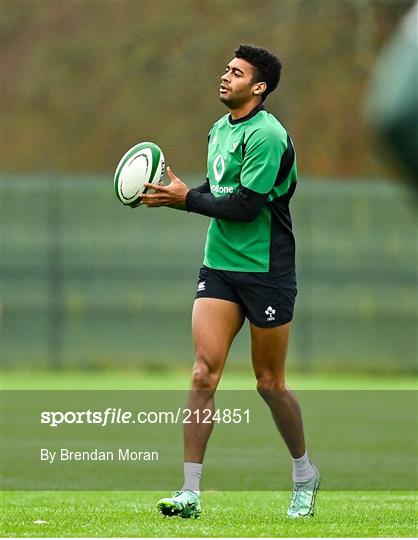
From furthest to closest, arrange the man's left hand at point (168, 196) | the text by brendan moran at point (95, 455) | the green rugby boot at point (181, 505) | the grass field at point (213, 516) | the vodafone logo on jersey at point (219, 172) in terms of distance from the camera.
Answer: the text by brendan moran at point (95, 455)
the vodafone logo on jersey at point (219, 172)
the man's left hand at point (168, 196)
the green rugby boot at point (181, 505)
the grass field at point (213, 516)

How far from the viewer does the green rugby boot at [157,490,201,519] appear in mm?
5438

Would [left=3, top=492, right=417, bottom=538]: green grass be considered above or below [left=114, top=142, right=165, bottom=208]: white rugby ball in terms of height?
below

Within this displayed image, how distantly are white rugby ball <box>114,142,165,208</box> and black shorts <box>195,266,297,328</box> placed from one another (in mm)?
453

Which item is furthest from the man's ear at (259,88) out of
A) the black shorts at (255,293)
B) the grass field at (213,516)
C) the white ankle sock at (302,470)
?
the grass field at (213,516)

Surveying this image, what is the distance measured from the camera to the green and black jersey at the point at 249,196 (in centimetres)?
550

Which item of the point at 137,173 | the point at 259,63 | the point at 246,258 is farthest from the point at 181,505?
the point at 259,63

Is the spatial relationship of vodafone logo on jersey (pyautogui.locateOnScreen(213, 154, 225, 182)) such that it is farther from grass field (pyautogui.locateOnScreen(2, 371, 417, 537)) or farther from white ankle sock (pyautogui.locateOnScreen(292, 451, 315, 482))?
grass field (pyautogui.locateOnScreen(2, 371, 417, 537))

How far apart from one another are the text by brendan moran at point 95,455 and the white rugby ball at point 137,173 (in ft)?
10.1

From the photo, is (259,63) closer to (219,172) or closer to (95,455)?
(219,172)

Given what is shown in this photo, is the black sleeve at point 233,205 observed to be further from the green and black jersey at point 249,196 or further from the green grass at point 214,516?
the green grass at point 214,516

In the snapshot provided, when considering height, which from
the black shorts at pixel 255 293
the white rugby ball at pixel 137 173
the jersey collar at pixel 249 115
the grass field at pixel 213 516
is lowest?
→ the grass field at pixel 213 516

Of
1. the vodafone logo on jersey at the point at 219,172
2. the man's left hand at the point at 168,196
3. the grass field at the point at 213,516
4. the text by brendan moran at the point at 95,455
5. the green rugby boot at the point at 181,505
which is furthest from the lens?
the text by brendan moran at the point at 95,455

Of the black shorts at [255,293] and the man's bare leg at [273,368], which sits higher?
the black shorts at [255,293]

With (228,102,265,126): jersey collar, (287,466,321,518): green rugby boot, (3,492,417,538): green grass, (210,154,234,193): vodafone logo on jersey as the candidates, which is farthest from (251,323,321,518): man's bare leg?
(228,102,265,126): jersey collar
